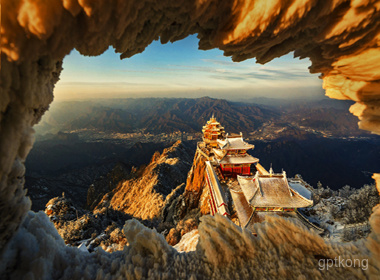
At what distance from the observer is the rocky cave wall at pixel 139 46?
1394 mm

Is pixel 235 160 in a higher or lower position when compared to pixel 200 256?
lower

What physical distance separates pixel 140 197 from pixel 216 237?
27.2 m

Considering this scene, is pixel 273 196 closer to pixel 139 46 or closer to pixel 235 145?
pixel 235 145

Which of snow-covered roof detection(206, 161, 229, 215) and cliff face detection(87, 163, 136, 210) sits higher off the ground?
snow-covered roof detection(206, 161, 229, 215)

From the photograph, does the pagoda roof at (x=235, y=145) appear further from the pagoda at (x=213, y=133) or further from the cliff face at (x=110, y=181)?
the cliff face at (x=110, y=181)

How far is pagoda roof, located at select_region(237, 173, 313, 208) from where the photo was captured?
9234 mm

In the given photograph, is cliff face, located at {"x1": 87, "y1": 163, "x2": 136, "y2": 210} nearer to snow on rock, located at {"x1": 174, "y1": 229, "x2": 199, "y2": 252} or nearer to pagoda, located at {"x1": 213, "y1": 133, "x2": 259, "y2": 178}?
pagoda, located at {"x1": 213, "y1": 133, "x2": 259, "y2": 178}

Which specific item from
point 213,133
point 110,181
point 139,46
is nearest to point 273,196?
point 139,46

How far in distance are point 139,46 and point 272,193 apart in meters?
10.1

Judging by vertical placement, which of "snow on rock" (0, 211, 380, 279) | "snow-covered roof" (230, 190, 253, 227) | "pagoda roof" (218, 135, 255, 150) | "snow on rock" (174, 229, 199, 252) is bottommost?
"snow on rock" (174, 229, 199, 252)

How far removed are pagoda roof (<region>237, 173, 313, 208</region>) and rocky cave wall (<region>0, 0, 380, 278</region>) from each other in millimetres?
7588

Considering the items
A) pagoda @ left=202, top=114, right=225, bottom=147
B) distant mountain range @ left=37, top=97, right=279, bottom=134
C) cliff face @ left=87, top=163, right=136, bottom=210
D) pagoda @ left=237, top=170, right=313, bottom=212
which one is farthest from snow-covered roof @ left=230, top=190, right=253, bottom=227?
distant mountain range @ left=37, top=97, right=279, bottom=134

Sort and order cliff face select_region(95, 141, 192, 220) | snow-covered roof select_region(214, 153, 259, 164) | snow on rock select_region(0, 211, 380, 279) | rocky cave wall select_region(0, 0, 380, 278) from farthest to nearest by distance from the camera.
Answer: cliff face select_region(95, 141, 192, 220), snow-covered roof select_region(214, 153, 259, 164), snow on rock select_region(0, 211, 380, 279), rocky cave wall select_region(0, 0, 380, 278)

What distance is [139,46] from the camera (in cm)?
252
